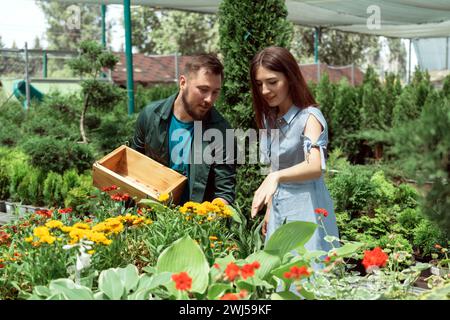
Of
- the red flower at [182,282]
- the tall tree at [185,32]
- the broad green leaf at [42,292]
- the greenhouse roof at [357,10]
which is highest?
the tall tree at [185,32]

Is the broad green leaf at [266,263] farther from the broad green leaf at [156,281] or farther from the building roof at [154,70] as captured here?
the building roof at [154,70]

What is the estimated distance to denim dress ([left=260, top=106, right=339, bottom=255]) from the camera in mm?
2785

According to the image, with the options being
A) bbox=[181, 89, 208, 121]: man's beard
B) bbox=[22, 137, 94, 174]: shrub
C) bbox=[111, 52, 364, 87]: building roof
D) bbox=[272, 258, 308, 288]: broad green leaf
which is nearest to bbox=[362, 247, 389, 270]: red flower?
bbox=[272, 258, 308, 288]: broad green leaf

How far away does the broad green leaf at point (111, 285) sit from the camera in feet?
5.48

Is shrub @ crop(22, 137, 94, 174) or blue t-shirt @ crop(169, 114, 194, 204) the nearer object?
Result: blue t-shirt @ crop(169, 114, 194, 204)

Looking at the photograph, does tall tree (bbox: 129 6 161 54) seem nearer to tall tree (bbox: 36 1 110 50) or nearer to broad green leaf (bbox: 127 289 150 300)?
tall tree (bbox: 36 1 110 50)

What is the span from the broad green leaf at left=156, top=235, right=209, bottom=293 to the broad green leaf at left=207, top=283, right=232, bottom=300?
10 cm

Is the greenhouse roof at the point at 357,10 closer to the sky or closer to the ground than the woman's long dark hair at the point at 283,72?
closer to the sky

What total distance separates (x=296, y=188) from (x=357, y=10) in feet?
35.5

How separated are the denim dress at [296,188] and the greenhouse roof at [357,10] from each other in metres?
9.05

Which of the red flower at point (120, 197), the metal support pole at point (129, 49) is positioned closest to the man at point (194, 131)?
the red flower at point (120, 197)

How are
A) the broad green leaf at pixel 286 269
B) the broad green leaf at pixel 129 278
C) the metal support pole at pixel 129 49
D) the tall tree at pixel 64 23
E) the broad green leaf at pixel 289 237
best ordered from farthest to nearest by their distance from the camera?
the tall tree at pixel 64 23
the metal support pole at pixel 129 49
the broad green leaf at pixel 289 237
the broad green leaf at pixel 286 269
the broad green leaf at pixel 129 278

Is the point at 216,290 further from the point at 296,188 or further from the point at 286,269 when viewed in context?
the point at 296,188

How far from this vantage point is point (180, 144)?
324 cm
